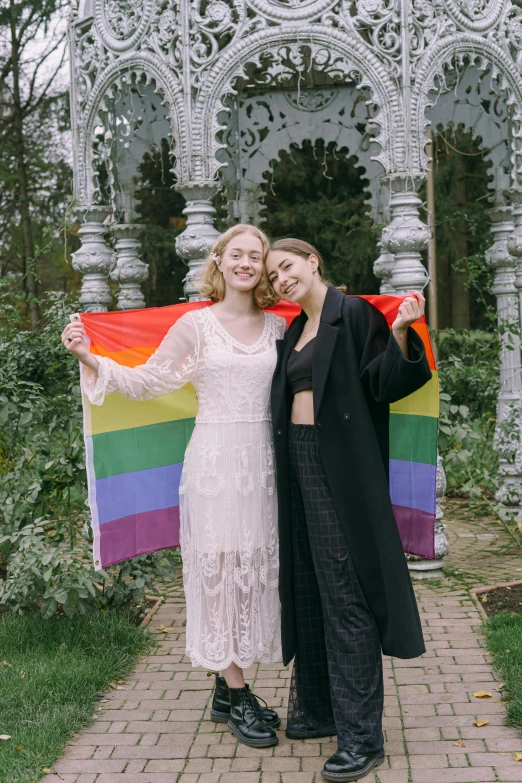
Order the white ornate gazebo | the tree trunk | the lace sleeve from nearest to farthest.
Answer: the lace sleeve → the white ornate gazebo → the tree trunk

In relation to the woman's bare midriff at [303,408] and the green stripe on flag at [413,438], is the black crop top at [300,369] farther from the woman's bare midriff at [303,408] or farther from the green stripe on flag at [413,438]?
the green stripe on flag at [413,438]

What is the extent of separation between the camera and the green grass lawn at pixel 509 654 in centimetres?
402

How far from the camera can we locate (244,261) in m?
3.92

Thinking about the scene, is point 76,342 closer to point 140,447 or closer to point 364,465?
point 140,447

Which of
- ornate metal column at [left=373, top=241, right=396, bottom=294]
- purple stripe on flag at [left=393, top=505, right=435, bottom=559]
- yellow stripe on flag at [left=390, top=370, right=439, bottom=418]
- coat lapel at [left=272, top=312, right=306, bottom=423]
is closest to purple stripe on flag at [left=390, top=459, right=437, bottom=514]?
purple stripe on flag at [left=393, top=505, right=435, bottom=559]

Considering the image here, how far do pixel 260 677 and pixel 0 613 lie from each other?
1.81 metres

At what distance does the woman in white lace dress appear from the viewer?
12.8 feet

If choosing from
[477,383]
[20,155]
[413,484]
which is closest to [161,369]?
[413,484]

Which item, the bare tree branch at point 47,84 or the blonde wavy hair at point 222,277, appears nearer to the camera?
the blonde wavy hair at point 222,277

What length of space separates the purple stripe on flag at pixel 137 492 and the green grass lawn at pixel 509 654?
176cm

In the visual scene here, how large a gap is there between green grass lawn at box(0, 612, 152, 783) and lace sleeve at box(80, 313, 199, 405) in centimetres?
140

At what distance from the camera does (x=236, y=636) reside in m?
3.92

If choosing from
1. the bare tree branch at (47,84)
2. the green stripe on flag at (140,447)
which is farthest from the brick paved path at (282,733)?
the bare tree branch at (47,84)

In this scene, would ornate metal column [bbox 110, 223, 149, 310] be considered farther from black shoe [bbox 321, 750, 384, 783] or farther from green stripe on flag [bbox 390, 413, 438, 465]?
black shoe [bbox 321, 750, 384, 783]
